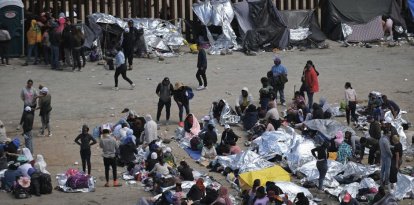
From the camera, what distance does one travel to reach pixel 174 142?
2797 centimetres

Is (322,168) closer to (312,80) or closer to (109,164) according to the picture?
(109,164)

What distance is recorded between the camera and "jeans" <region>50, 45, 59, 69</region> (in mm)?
33562

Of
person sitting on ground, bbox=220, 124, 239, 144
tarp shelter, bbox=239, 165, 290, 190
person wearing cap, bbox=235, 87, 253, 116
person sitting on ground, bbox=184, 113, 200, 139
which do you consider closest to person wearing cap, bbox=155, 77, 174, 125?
person sitting on ground, bbox=184, 113, 200, 139

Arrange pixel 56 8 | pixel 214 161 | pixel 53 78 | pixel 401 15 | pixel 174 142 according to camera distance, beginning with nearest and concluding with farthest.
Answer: pixel 214 161 → pixel 174 142 → pixel 53 78 → pixel 56 8 → pixel 401 15

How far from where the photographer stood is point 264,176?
2497 cm

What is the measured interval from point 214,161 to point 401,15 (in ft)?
47.5

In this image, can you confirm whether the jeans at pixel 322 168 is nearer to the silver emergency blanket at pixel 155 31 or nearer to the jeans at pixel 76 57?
the jeans at pixel 76 57

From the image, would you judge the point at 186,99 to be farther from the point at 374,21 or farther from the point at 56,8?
the point at 374,21

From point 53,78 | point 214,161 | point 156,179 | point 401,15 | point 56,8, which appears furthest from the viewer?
point 401,15

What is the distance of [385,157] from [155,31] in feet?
41.7

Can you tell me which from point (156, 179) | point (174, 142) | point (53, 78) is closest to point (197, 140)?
point (174, 142)

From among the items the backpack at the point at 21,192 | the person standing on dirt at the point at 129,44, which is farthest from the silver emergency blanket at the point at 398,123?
the backpack at the point at 21,192

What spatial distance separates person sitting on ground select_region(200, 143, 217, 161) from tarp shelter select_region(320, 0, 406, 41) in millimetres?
12157

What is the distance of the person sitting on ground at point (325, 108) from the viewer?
1129 inches
